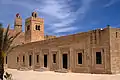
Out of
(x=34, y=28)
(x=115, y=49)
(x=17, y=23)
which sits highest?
(x=17, y=23)

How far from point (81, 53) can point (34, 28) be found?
2072 centimetres

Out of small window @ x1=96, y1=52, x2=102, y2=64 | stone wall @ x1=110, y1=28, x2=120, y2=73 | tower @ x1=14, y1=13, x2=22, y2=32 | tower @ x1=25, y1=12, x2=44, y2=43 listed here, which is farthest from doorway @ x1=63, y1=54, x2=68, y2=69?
tower @ x1=14, y1=13, x2=22, y2=32

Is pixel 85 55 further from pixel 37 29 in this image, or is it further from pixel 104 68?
pixel 37 29

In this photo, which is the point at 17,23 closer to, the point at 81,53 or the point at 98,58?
the point at 81,53

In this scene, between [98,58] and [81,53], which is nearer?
[98,58]

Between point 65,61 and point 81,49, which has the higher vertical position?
point 81,49

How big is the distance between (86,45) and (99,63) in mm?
2288

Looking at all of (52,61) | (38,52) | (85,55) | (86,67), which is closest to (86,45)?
(85,55)

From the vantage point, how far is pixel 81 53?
19.6 m

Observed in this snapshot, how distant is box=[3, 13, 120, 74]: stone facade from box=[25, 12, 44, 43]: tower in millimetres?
9742

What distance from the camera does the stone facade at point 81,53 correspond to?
17188 millimetres

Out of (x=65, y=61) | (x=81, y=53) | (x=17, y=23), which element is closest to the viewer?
(x=81, y=53)

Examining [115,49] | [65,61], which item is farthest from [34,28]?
[115,49]

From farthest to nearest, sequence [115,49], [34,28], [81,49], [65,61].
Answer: [34,28]
[65,61]
[81,49]
[115,49]
